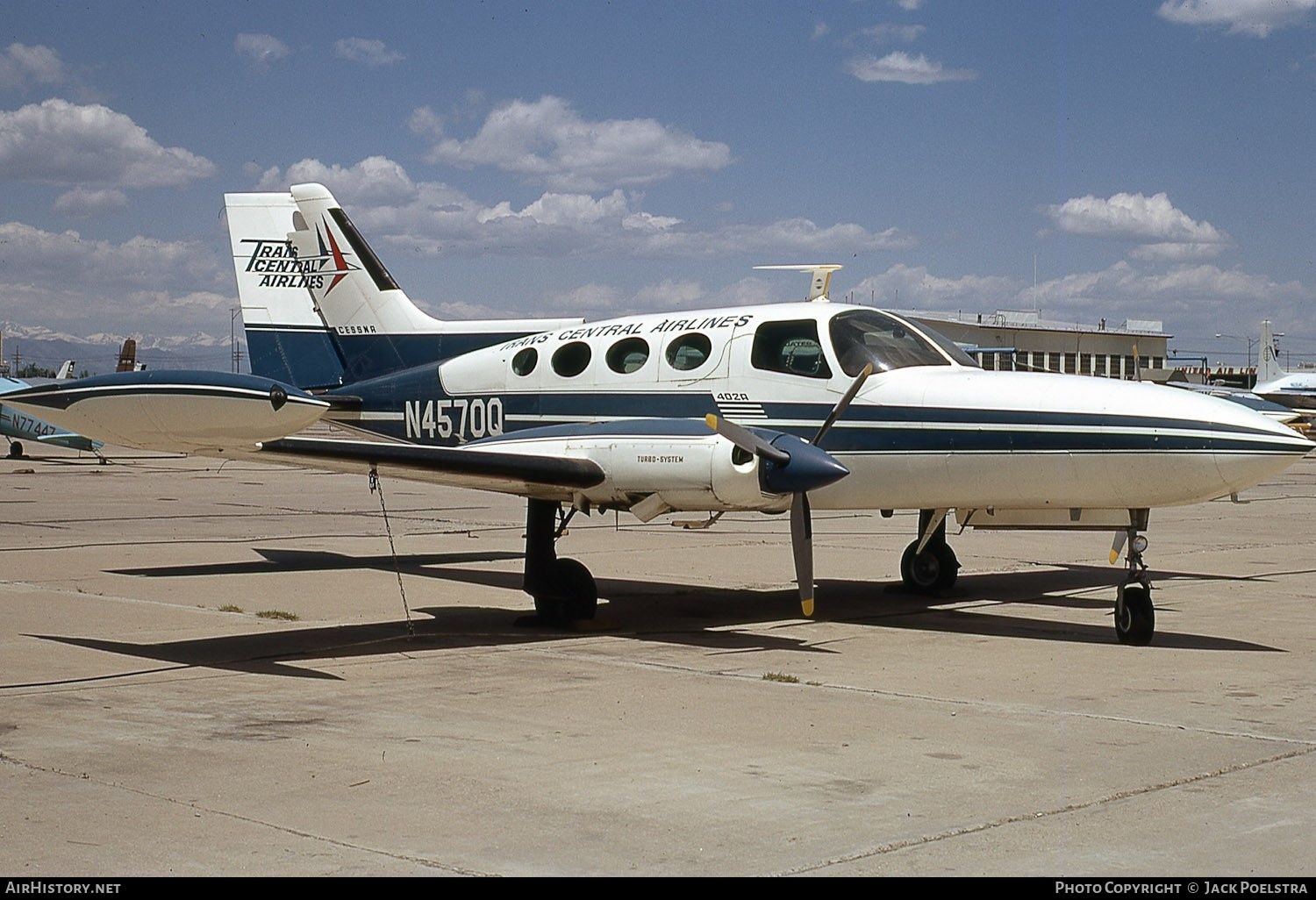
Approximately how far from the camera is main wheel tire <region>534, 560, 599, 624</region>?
11.7 m

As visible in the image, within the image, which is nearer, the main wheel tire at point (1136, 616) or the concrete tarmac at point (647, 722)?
the concrete tarmac at point (647, 722)

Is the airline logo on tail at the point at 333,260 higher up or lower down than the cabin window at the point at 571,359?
higher up

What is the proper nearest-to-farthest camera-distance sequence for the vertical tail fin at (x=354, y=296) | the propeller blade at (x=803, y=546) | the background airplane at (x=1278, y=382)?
the propeller blade at (x=803, y=546) < the vertical tail fin at (x=354, y=296) < the background airplane at (x=1278, y=382)

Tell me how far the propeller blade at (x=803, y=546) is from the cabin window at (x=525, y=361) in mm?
3388

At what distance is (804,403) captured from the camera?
11602mm

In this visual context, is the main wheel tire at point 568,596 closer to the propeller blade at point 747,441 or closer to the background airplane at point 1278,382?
the propeller blade at point 747,441

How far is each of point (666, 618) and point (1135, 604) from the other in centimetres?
409

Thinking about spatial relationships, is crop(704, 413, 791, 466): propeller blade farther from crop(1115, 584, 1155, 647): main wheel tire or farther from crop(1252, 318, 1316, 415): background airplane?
crop(1252, 318, 1316, 415): background airplane

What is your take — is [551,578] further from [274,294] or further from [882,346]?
[274,294]

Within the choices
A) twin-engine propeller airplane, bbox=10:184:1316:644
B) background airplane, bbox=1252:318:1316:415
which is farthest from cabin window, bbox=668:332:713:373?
background airplane, bbox=1252:318:1316:415

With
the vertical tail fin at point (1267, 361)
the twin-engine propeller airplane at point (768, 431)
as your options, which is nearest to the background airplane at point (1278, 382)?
the vertical tail fin at point (1267, 361)

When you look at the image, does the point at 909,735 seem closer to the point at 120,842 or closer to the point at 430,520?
the point at 120,842

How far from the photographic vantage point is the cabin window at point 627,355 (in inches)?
488

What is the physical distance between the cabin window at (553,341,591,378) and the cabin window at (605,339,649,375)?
0.30 meters
